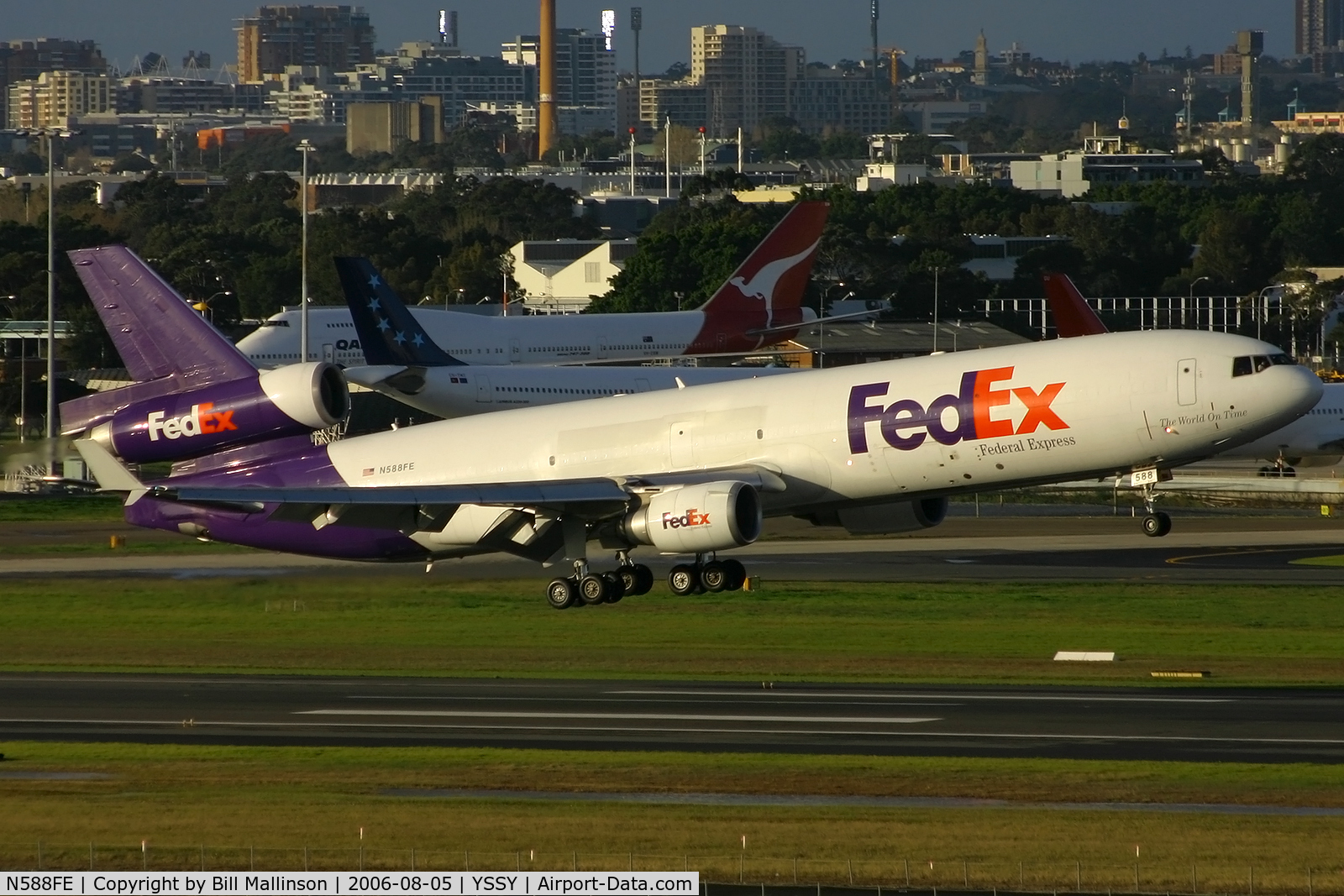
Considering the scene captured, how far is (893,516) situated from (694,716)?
756cm

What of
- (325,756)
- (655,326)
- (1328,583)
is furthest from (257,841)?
(655,326)

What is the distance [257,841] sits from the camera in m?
35.8

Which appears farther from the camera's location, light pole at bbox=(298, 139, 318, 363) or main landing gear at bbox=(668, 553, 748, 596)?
light pole at bbox=(298, 139, 318, 363)

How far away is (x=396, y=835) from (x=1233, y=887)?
14148 millimetres

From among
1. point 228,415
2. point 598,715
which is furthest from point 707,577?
point 228,415

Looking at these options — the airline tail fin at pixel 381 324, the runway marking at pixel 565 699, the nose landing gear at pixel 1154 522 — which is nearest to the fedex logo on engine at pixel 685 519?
the runway marking at pixel 565 699

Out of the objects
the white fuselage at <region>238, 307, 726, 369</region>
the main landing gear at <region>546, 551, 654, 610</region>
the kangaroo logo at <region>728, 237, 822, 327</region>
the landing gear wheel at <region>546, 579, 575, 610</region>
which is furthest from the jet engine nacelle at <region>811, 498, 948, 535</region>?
the kangaroo logo at <region>728, 237, 822, 327</region>

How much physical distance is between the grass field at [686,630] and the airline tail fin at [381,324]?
1130 inches

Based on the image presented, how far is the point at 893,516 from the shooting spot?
168 ft

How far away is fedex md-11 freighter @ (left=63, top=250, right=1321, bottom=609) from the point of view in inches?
1815

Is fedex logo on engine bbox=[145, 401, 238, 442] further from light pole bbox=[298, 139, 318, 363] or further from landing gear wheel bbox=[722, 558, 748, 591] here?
light pole bbox=[298, 139, 318, 363]

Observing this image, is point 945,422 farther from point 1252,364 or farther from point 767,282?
point 767,282

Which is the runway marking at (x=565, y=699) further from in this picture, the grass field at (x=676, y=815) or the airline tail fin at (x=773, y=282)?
the airline tail fin at (x=773, y=282)

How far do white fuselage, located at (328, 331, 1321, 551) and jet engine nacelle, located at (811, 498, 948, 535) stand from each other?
1.58 m
